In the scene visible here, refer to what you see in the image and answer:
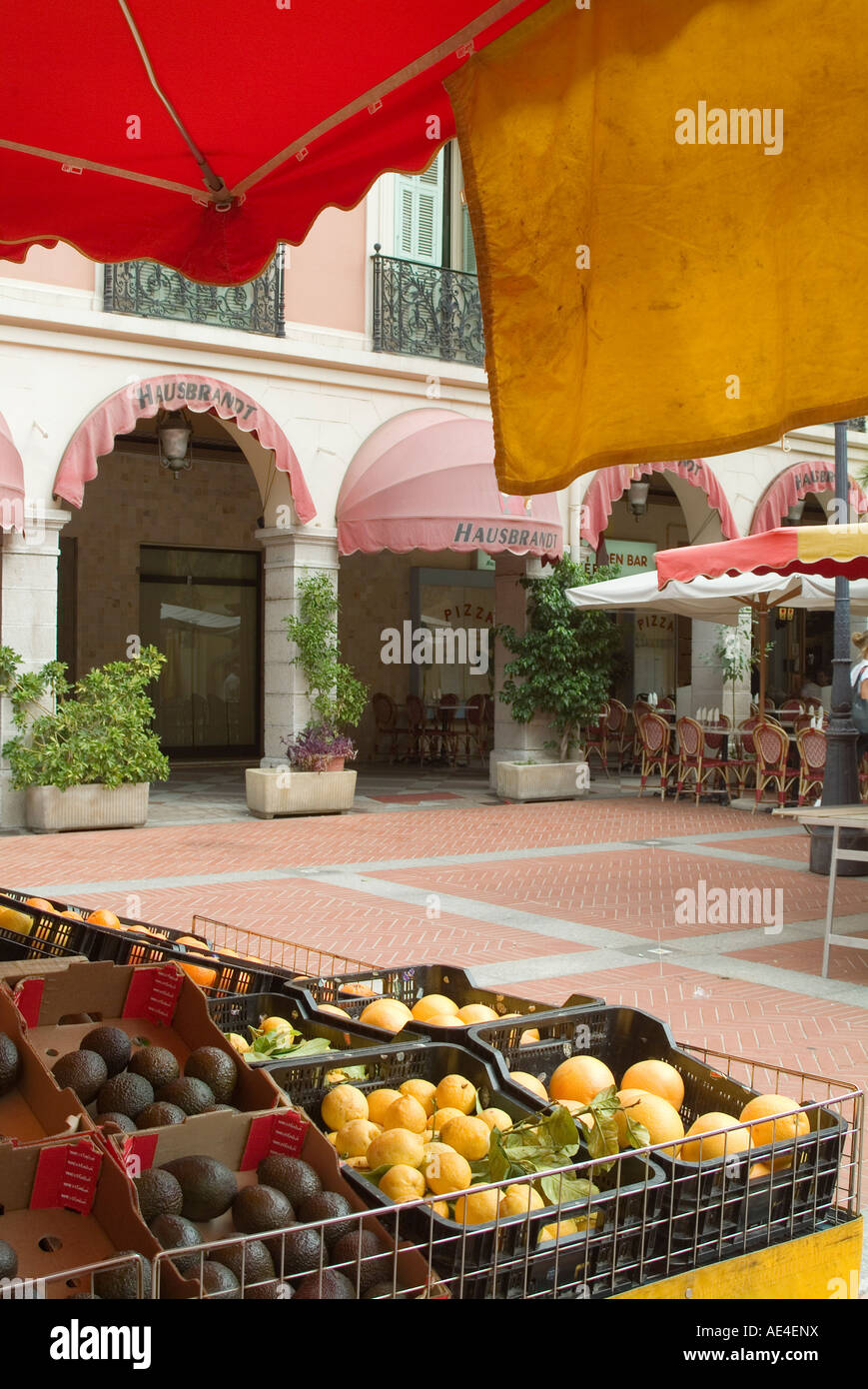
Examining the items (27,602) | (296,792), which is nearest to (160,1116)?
(27,602)

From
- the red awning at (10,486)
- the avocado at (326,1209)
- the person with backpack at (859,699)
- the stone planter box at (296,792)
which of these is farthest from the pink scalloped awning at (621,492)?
the avocado at (326,1209)

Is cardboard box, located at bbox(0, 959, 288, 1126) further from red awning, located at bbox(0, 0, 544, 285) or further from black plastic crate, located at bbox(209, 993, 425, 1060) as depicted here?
red awning, located at bbox(0, 0, 544, 285)

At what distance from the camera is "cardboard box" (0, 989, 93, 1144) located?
2.18 m

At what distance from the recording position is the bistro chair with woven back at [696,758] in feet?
53.8

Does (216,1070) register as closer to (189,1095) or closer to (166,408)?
(189,1095)

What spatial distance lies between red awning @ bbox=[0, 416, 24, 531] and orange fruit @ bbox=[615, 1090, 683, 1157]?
37.1 feet

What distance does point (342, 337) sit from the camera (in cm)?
1575

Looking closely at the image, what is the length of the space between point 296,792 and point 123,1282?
42.6ft

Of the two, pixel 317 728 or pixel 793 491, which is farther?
pixel 793 491

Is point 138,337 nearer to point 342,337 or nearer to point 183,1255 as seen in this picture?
point 342,337

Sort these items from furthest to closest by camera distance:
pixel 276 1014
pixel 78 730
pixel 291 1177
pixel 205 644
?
pixel 205 644 → pixel 78 730 → pixel 276 1014 → pixel 291 1177

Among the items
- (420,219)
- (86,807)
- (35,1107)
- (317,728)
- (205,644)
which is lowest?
(86,807)

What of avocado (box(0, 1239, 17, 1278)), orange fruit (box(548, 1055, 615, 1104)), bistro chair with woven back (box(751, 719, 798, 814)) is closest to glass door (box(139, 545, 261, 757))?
bistro chair with woven back (box(751, 719, 798, 814))

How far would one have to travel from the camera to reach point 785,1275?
7.30ft
